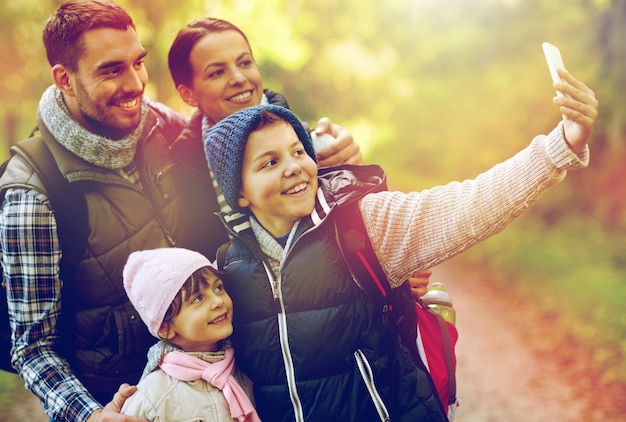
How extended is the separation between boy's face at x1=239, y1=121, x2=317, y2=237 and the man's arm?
876 millimetres

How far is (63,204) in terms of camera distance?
2543 mm

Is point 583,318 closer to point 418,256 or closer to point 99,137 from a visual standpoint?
point 418,256

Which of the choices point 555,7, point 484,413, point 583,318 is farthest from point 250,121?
point 555,7

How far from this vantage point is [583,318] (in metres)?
6.92

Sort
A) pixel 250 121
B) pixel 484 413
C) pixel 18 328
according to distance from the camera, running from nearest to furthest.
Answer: pixel 250 121
pixel 18 328
pixel 484 413

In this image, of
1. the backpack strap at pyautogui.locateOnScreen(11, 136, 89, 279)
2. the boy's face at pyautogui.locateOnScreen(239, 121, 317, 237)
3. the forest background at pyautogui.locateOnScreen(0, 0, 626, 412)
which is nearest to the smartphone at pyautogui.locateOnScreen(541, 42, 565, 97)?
the boy's face at pyautogui.locateOnScreen(239, 121, 317, 237)

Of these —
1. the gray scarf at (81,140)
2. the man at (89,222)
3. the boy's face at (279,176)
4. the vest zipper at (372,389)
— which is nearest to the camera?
the vest zipper at (372,389)

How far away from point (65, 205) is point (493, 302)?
270 inches

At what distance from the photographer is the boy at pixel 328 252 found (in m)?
2.02

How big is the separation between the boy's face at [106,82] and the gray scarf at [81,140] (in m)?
0.06

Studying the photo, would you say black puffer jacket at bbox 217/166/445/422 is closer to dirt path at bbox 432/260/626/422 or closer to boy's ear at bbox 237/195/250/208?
boy's ear at bbox 237/195/250/208

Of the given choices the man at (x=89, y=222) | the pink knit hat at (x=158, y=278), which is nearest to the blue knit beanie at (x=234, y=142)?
the pink knit hat at (x=158, y=278)

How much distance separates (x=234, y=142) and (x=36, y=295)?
3.43 ft

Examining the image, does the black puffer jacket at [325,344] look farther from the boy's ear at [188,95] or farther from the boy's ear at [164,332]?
the boy's ear at [188,95]
